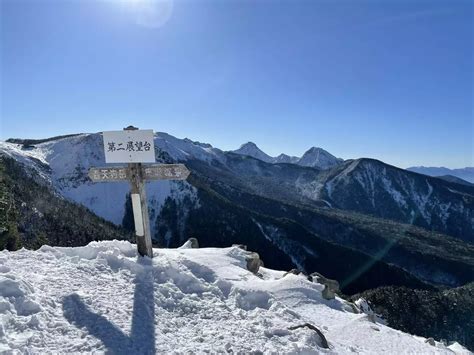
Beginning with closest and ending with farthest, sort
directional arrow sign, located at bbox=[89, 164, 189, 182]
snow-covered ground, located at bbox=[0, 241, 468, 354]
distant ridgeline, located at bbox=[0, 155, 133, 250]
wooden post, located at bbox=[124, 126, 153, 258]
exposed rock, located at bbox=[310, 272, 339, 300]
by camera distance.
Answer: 1. snow-covered ground, located at bbox=[0, 241, 468, 354]
2. wooden post, located at bbox=[124, 126, 153, 258]
3. directional arrow sign, located at bbox=[89, 164, 189, 182]
4. exposed rock, located at bbox=[310, 272, 339, 300]
5. distant ridgeline, located at bbox=[0, 155, 133, 250]

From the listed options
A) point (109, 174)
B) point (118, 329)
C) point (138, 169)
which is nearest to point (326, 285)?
point (138, 169)

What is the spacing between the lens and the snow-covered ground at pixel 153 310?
8805 mm

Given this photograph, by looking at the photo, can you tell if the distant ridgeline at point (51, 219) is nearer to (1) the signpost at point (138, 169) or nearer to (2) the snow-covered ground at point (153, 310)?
(1) the signpost at point (138, 169)

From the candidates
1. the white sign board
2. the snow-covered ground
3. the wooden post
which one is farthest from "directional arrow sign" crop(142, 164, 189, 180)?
the snow-covered ground

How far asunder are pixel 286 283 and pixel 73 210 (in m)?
113

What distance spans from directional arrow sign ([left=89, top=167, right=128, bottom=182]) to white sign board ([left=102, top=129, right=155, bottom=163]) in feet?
1.24

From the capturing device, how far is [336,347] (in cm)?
1102

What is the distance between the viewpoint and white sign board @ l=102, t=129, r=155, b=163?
1383cm

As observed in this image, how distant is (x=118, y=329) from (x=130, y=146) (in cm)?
660

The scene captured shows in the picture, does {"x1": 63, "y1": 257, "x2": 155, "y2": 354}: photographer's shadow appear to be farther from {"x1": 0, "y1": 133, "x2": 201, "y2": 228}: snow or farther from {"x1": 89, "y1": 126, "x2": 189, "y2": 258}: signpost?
A: {"x1": 0, "y1": 133, "x2": 201, "y2": 228}: snow

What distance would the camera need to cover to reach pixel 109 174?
47.3 feet

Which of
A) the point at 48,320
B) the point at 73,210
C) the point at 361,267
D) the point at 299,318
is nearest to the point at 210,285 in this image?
the point at 299,318

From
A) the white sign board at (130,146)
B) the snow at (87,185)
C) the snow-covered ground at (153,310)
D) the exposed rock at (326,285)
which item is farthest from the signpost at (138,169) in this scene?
the snow at (87,185)

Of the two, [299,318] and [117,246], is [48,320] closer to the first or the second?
[117,246]
